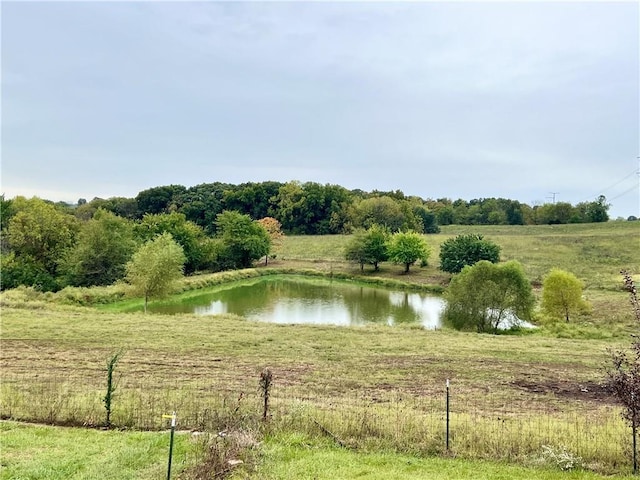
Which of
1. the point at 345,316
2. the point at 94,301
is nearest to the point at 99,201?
the point at 94,301

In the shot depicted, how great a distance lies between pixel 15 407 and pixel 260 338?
11.2 m

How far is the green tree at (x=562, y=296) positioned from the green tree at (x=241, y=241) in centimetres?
3294

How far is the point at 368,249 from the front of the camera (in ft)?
171

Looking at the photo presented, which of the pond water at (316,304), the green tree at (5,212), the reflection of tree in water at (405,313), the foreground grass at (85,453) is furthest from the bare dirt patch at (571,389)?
the green tree at (5,212)

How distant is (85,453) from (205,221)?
8189cm

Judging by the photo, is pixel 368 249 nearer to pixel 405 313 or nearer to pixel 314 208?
pixel 405 313

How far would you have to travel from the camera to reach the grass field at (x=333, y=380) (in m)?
7.67

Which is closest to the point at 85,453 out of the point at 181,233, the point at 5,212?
the point at 181,233

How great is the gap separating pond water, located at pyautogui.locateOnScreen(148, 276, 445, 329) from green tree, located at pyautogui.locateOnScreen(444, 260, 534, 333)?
2.15 m

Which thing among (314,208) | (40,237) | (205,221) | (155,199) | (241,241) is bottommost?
(40,237)

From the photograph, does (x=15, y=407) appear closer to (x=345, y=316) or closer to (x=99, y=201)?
(x=345, y=316)

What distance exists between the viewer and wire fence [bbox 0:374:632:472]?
23.9 ft

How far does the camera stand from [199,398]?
403 inches

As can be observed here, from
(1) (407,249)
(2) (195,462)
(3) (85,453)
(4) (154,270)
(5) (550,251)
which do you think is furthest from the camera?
(5) (550,251)
